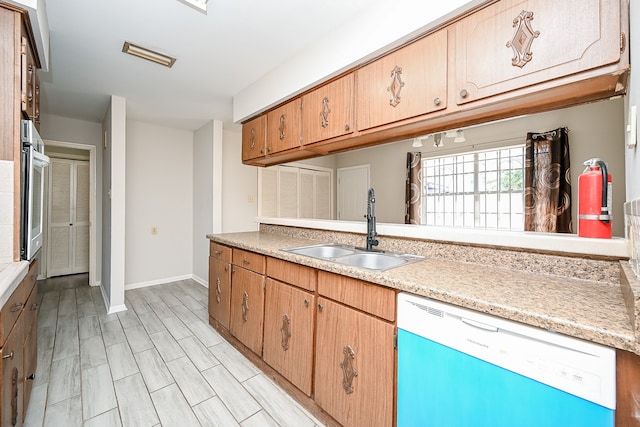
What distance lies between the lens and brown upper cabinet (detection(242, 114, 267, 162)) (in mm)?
2781

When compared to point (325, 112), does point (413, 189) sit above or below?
below

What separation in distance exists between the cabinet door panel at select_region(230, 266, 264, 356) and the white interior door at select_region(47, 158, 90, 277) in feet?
13.7

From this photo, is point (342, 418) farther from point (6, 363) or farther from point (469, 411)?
point (6, 363)

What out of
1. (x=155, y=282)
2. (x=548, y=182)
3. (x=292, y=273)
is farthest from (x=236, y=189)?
(x=548, y=182)

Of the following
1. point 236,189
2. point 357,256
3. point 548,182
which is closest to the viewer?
point 357,256

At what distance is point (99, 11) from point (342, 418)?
9.20 feet

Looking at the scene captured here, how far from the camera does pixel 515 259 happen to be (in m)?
1.32

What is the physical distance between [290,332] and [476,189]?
3.65m

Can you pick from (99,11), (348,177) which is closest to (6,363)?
(99,11)

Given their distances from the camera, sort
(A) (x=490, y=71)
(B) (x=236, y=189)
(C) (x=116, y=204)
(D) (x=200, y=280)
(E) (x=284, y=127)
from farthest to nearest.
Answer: (B) (x=236, y=189) → (D) (x=200, y=280) → (C) (x=116, y=204) → (E) (x=284, y=127) → (A) (x=490, y=71)

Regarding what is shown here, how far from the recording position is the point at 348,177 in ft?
19.2

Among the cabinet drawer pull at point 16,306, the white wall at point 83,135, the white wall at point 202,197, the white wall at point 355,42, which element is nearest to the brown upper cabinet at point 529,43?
the white wall at point 355,42

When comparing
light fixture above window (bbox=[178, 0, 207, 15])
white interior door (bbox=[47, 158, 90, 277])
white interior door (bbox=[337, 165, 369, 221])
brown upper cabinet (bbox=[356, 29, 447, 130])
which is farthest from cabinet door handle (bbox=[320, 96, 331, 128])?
white interior door (bbox=[47, 158, 90, 277])

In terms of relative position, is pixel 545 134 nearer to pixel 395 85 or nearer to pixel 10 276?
pixel 395 85
